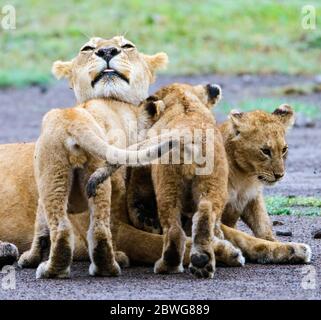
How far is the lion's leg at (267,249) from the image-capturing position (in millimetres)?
7023

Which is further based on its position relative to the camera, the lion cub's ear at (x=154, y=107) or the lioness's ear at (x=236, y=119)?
the lioness's ear at (x=236, y=119)

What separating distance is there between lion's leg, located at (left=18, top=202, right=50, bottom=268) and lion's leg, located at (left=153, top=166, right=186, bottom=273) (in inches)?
24.6

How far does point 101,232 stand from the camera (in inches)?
256

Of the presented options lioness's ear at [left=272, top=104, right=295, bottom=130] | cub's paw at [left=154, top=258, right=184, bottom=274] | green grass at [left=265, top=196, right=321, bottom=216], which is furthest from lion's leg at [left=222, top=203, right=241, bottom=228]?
green grass at [left=265, top=196, right=321, bottom=216]

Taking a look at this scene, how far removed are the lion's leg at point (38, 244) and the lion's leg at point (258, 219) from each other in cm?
119

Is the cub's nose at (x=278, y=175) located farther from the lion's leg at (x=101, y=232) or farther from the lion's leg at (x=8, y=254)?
the lion's leg at (x=8, y=254)

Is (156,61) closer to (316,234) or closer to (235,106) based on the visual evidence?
(316,234)

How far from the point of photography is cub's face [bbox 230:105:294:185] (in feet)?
23.7

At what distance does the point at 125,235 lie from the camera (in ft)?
23.0

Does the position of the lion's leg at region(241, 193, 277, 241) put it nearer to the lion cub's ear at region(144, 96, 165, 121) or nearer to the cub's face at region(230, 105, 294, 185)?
the cub's face at region(230, 105, 294, 185)

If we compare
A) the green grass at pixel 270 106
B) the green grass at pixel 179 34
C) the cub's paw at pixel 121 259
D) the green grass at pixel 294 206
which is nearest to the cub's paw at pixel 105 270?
the cub's paw at pixel 121 259
